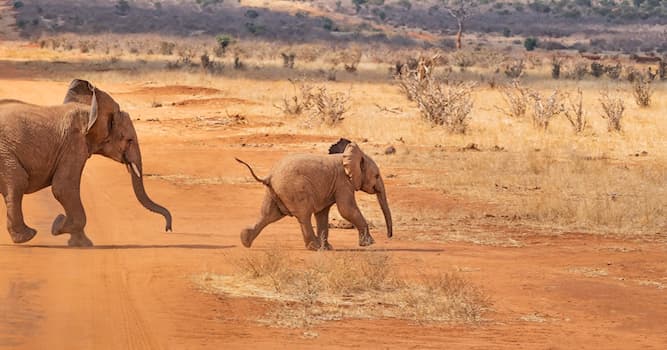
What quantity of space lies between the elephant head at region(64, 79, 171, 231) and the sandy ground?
0.81m

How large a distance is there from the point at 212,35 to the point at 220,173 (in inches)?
2540

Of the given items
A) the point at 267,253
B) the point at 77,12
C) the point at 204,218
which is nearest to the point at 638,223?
the point at 204,218

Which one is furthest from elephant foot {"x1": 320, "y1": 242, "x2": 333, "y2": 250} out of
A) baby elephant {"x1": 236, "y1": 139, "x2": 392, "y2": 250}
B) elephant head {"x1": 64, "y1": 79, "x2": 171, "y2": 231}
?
elephant head {"x1": 64, "y1": 79, "x2": 171, "y2": 231}

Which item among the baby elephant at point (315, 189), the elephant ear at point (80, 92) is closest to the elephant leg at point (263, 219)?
the baby elephant at point (315, 189)

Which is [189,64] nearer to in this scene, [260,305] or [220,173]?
[220,173]

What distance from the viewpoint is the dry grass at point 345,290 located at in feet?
31.2

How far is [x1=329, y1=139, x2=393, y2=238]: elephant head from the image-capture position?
12508 mm

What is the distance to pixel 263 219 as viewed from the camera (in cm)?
1235

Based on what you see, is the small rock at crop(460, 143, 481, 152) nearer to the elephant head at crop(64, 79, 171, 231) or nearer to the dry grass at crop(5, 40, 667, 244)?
the dry grass at crop(5, 40, 667, 244)

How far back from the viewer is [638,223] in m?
15.6

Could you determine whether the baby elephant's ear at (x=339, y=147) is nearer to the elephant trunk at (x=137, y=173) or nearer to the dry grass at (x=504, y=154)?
the elephant trunk at (x=137, y=173)

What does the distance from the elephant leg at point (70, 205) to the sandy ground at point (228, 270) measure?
0.18 meters

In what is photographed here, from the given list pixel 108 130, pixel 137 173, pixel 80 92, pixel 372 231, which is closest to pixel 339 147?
pixel 372 231

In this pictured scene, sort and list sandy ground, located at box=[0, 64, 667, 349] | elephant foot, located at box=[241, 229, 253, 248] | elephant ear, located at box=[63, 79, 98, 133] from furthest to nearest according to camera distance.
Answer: elephant ear, located at box=[63, 79, 98, 133], elephant foot, located at box=[241, 229, 253, 248], sandy ground, located at box=[0, 64, 667, 349]
